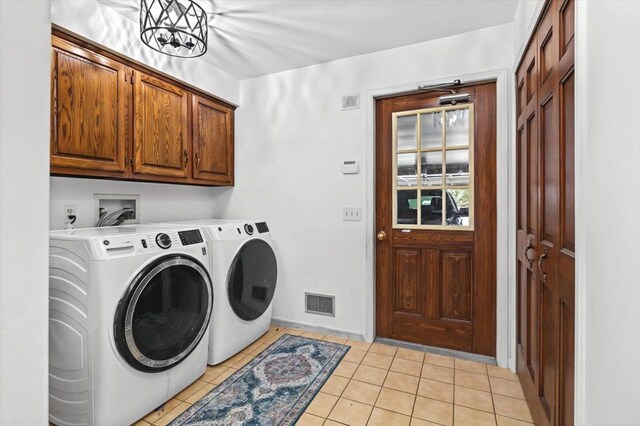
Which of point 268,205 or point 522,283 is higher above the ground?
point 268,205

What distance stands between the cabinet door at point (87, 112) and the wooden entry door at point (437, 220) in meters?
1.87

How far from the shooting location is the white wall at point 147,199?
1.93 metres

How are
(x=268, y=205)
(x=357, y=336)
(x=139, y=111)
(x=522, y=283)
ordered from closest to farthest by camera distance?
(x=522, y=283)
(x=139, y=111)
(x=357, y=336)
(x=268, y=205)

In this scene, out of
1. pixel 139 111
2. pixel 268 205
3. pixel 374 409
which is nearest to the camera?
pixel 374 409

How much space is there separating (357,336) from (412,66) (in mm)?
2217

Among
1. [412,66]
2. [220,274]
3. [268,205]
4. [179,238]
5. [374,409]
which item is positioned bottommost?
[374,409]

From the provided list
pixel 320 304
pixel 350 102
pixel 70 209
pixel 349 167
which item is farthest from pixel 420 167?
pixel 70 209

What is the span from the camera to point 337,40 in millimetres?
2307

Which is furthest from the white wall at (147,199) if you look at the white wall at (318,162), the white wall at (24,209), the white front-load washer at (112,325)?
the white wall at (24,209)

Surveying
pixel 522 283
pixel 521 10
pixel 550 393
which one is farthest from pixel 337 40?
pixel 550 393

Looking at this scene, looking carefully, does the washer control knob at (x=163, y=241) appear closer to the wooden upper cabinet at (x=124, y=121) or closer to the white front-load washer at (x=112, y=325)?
the white front-load washer at (x=112, y=325)

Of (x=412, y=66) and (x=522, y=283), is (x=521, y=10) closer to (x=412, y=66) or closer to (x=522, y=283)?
(x=412, y=66)

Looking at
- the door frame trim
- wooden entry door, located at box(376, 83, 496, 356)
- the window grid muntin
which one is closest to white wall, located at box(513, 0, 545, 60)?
the door frame trim

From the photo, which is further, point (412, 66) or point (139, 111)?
point (412, 66)
